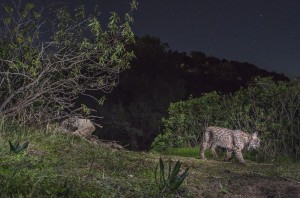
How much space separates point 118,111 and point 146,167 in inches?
571

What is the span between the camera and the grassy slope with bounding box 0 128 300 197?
4289 millimetres

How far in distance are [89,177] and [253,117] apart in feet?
31.5

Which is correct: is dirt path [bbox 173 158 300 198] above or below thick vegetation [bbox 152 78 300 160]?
below

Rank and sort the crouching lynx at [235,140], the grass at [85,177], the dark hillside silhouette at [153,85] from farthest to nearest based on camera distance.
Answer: the dark hillside silhouette at [153,85] < the crouching lynx at [235,140] < the grass at [85,177]

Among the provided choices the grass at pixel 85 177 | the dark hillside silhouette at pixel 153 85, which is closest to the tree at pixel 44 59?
the grass at pixel 85 177

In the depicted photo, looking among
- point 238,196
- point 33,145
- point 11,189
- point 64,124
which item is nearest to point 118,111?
point 64,124

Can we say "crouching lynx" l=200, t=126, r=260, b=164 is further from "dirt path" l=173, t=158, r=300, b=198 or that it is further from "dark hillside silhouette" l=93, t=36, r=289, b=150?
"dark hillside silhouette" l=93, t=36, r=289, b=150

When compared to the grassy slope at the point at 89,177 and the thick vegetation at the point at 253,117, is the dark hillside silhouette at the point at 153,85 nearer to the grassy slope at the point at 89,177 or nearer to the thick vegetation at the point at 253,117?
the thick vegetation at the point at 253,117

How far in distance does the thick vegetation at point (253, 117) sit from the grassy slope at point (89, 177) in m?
3.91

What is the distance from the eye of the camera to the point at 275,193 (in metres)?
6.18

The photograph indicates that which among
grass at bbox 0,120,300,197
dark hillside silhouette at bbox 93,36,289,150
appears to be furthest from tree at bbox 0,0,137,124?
dark hillside silhouette at bbox 93,36,289,150

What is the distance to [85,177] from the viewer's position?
16.4ft

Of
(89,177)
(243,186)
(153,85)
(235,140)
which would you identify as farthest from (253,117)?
(153,85)

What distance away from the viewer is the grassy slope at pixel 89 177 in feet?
14.1
